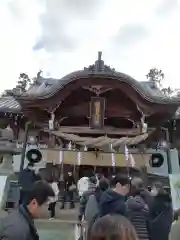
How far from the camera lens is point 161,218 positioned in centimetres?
417

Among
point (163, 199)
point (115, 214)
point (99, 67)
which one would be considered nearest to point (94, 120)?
point (99, 67)

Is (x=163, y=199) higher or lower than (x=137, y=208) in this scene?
higher

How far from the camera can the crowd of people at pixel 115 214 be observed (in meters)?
1.53

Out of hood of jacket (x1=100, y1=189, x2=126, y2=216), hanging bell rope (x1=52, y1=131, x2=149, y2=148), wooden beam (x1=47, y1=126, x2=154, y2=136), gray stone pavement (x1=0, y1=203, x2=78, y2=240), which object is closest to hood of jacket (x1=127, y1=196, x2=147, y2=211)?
hood of jacket (x1=100, y1=189, x2=126, y2=216)

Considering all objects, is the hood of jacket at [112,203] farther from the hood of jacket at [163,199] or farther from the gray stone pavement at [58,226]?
the gray stone pavement at [58,226]

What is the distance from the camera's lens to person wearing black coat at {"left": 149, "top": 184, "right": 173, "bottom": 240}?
4.17 meters

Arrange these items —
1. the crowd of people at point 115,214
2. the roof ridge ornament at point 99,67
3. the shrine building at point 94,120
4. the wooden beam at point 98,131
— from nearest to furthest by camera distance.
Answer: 1. the crowd of people at point 115,214
2. the shrine building at point 94,120
3. the wooden beam at point 98,131
4. the roof ridge ornament at point 99,67

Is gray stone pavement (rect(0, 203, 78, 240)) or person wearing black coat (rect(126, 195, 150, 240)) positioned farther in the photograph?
gray stone pavement (rect(0, 203, 78, 240))

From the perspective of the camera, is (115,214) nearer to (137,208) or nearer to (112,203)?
(112,203)

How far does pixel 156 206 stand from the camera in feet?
14.0

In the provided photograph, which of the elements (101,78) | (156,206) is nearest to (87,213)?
(156,206)

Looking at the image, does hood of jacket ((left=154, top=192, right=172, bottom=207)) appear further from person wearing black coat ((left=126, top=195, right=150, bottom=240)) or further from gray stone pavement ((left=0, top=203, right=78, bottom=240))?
gray stone pavement ((left=0, top=203, right=78, bottom=240))

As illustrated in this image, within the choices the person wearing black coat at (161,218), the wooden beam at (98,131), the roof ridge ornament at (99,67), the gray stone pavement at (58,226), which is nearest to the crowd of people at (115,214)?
the person wearing black coat at (161,218)

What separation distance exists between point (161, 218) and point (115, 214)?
8.91ft
